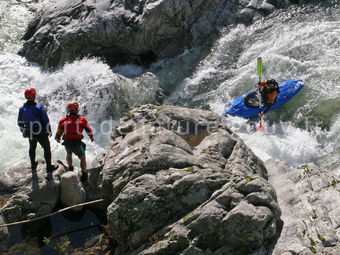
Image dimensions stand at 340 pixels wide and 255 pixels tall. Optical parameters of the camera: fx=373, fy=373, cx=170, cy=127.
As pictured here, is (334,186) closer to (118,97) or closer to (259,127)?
(259,127)

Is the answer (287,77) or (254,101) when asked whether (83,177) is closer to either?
(254,101)

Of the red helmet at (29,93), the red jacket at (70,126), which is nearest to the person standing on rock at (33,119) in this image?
the red helmet at (29,93)

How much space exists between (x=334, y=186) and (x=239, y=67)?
22.1 feet

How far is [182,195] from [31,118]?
2.64 m

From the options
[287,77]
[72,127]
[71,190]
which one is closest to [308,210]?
[71,190]

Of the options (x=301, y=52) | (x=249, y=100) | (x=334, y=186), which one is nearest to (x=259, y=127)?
(x=249, y=100)

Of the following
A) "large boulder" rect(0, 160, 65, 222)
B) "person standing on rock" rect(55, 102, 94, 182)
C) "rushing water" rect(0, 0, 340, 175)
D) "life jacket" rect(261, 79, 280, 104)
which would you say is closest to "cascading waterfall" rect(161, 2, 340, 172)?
"rushing water" rect(0, 0, 340, 175)

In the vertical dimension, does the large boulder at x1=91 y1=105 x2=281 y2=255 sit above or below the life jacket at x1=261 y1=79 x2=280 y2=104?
below

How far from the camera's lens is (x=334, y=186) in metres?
5.51

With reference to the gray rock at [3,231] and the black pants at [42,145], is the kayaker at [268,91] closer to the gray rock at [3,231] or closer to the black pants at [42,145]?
the black pants at [42,145]

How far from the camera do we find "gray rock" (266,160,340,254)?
4562 mm

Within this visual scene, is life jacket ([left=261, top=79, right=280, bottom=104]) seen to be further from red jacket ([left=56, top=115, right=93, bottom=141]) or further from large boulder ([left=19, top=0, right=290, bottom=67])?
red jacket ([left=56, top=115, right=93, bottom=141])

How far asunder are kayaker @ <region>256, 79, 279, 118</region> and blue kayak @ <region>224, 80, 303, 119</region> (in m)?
0.18

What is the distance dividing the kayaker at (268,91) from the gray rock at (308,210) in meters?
3.87
